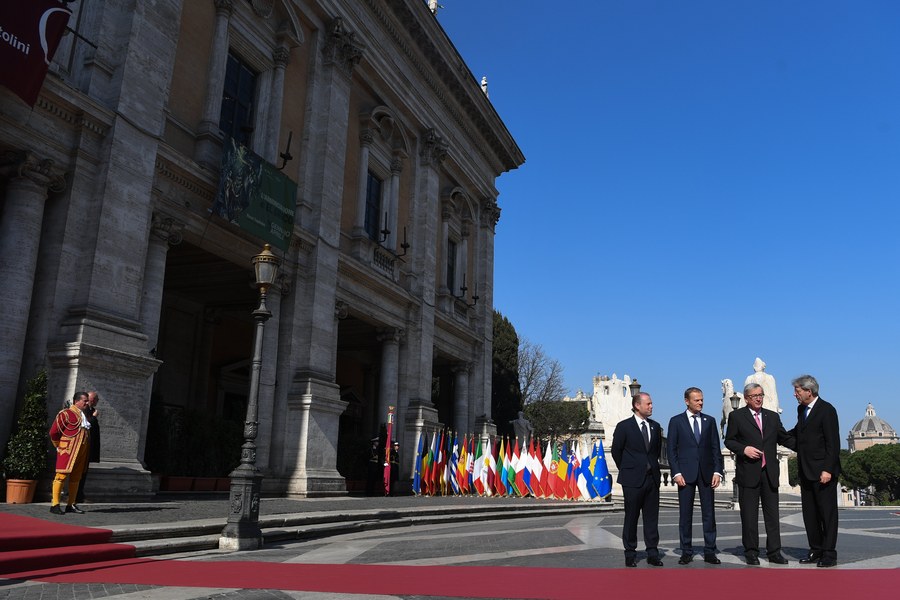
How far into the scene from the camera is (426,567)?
7020 millimetres

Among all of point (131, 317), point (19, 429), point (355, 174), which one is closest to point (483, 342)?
point (355, 174)

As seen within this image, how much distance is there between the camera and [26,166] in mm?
11016

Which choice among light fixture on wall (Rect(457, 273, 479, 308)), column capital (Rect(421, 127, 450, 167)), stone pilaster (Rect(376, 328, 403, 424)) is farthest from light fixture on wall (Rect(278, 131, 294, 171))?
light fixture on wall (Rect(457, 273, 479, 308))

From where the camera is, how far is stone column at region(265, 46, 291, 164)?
56.5ft

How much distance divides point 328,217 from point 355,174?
10.6 feet

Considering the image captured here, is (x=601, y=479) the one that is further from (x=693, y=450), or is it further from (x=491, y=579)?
(x=491, y=579)

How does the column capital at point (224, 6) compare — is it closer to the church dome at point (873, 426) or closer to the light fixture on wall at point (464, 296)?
the light fixture on wall at point (464, 296)

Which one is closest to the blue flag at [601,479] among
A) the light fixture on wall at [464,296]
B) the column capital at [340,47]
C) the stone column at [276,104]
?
the light fixture on wall at [464,296]

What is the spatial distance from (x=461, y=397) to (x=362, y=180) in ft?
35.1

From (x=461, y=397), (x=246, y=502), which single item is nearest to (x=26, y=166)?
(x=246, y=502)

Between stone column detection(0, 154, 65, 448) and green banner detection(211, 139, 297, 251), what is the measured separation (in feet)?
12.4

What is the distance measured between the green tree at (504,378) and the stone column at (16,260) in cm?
2855

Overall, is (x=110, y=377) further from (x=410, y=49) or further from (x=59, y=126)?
(x=410, y=49)

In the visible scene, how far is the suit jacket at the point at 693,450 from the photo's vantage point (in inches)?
296
